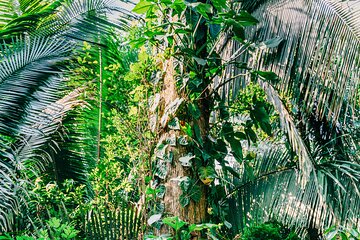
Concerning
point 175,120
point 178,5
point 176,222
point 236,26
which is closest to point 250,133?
point 175,120

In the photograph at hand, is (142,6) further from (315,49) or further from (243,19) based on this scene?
(315,49)

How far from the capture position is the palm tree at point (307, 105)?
150 inches

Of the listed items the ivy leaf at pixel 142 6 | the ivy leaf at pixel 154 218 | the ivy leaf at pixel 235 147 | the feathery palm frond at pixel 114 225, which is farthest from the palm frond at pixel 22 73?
the ivy leaf at pixel 235 147

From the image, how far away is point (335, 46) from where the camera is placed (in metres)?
3.86

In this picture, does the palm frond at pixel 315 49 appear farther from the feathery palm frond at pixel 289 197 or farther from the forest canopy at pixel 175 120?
the feathery palm frond at pixel 289 197

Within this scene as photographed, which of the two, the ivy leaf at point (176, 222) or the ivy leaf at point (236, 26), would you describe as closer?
the ivy leaf at point (176, 222)

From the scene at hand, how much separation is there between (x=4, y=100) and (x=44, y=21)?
1.35 m

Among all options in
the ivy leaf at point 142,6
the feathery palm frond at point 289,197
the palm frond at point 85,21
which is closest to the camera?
the ivy leaf at point 142,6

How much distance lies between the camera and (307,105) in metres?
4.17

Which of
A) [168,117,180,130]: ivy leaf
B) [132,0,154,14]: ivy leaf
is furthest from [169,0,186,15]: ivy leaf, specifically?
[168,117,180,130]: ivy leaf

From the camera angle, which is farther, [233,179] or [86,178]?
[86,178]

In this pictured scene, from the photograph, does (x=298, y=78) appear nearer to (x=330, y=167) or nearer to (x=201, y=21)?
(x=330, y=167)

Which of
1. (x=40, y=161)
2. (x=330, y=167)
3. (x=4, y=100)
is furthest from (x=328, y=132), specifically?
(x=4, y=100)

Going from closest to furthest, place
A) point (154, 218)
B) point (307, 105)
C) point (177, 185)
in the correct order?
point (154, 218)
point (177, 185)
point (307, 105)
